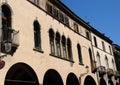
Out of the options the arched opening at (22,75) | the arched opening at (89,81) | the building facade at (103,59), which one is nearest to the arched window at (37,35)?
the arched opening at (22,75)

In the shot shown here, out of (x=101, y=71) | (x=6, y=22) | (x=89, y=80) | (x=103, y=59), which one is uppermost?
(x=6, y=22)

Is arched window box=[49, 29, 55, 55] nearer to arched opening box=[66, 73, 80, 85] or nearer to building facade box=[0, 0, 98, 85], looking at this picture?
building facade box=[0, 0, 98, 85]

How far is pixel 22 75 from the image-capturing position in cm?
2061

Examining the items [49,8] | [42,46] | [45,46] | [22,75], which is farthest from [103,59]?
[22,75]

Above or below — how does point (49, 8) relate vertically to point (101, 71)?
above

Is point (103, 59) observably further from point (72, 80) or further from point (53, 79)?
point (53, 79)

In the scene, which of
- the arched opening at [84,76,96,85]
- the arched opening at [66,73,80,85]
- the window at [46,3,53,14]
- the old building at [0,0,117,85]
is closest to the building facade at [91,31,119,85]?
the old building at [0,0,117,85]

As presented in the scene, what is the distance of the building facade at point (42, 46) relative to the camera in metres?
18.0

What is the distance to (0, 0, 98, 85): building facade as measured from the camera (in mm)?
17977

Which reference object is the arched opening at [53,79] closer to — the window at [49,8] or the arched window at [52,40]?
the arched window at [52,40]

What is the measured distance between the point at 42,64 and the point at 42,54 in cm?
89

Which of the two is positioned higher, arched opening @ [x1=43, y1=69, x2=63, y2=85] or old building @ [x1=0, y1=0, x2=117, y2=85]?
old building @ [x1=0, y1=0, x2=117, y2=85]

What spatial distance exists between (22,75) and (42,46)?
124 inches

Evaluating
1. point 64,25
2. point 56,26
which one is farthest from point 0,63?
point 64,25
